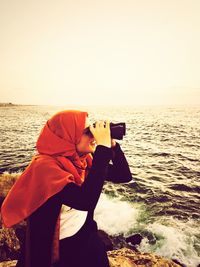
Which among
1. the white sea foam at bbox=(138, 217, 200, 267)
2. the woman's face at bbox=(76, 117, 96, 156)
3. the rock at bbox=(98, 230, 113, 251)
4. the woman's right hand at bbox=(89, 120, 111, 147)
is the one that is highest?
the woman's right hand at bbox=(89, 120, 111, 147)

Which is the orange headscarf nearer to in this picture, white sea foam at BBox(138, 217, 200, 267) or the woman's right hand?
the woman's right hand

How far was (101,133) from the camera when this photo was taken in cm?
234

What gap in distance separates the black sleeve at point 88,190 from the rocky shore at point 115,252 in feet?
7.04

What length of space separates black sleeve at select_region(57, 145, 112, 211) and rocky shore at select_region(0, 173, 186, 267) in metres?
2.15

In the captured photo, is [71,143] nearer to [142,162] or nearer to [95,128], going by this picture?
[95,128]

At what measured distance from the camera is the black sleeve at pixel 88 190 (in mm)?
2064

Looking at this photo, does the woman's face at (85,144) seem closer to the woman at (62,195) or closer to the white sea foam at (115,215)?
the woman at (62,195)

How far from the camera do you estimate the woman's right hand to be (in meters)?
2.30

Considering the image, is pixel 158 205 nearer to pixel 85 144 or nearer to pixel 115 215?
pixel 115 215

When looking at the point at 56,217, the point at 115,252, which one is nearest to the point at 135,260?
the point at 115,252

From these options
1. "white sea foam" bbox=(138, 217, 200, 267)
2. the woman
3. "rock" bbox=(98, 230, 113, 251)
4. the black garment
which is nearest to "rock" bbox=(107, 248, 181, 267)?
the woman

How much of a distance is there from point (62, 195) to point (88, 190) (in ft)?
0.73

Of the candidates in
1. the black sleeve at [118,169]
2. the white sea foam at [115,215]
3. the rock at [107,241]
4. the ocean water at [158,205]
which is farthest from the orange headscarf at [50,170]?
the white sea foam at [115,215]

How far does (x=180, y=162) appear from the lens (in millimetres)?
14750
